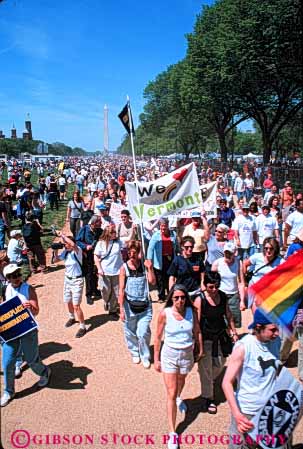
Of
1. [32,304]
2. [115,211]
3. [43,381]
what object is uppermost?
[115,211]

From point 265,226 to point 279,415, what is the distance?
6.26 m

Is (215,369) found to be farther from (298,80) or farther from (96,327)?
(298,80)

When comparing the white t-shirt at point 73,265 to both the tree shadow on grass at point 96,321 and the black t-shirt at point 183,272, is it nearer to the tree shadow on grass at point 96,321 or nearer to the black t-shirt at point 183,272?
the tree shadow on grass at point 96,321

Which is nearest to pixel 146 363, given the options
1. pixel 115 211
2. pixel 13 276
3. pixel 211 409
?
pixel 211 409

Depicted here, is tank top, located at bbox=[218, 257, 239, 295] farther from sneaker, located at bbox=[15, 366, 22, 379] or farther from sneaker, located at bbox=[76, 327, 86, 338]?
sneaker, located at bbox=[15, 366, 22, 379]

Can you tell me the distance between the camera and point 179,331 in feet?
14.1

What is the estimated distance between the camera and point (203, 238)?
7652mm

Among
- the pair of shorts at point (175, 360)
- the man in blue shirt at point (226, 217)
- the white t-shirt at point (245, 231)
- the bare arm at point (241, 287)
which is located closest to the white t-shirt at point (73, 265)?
the bare arm at point (241, 287)

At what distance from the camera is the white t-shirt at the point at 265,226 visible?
30.1 feet

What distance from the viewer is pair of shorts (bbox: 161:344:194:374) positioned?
4293 mm

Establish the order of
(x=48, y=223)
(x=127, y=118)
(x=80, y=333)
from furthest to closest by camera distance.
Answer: (x=48, y=223), (x=127, y=118), (x=80, y=333)

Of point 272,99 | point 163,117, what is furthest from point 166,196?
point 163,117

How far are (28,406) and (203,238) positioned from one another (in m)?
4.06

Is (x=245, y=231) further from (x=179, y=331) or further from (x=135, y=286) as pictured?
(x=179, y=331)
